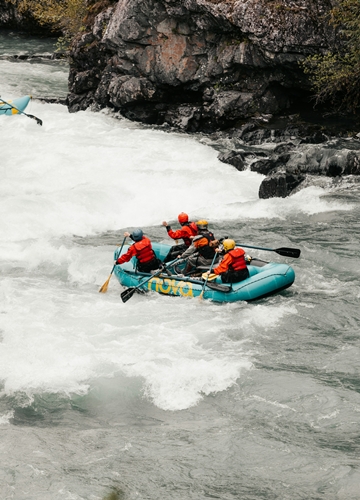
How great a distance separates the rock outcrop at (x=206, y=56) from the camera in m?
19.2

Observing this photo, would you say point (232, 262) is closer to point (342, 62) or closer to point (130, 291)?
point (130, 291)

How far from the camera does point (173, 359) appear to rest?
9.73m

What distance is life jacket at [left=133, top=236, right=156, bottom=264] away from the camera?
12.4m

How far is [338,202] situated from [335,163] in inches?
67.9

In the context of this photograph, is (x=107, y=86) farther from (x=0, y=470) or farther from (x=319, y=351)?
(x=0, y=470)

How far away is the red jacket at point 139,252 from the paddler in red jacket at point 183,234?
57 cm

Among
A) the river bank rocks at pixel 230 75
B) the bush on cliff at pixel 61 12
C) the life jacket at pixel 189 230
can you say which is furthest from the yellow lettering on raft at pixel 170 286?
the bush on cliff at pixel 61 12

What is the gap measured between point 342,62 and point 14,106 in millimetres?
10757

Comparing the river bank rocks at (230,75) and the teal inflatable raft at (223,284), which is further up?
the river bank rocks at (230,75)

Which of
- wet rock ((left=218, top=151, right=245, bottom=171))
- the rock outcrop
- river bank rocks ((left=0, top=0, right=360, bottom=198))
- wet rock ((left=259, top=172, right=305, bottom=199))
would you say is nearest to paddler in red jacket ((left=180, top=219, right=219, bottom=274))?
wet rock ((left=259, top=172, right=305, bottom=199))

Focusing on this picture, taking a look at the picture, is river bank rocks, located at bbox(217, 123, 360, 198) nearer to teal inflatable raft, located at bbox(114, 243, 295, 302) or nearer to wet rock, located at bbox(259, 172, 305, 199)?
wet rock, located at bbox(259, 172, 305, 199)

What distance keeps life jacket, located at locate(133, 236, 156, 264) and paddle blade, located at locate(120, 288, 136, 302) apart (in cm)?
79

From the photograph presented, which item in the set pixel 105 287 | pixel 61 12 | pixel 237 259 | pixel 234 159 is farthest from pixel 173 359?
pixel 61 12

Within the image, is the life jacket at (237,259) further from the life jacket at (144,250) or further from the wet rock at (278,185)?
the wet rock at (278,185)
